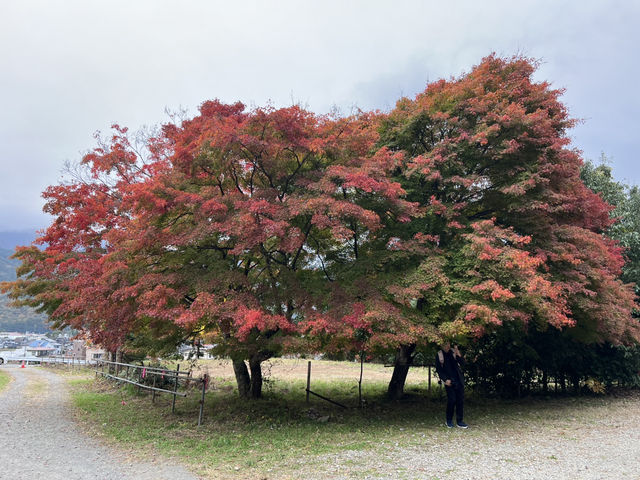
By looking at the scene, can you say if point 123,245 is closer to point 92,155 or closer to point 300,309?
point 300,309

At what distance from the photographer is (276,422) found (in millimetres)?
9172

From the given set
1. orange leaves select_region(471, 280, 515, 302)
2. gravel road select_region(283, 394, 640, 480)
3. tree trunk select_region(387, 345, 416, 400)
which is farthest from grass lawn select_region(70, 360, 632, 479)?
orange leaves select_region(471, 280, 515, 302)

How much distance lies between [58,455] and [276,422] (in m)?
4.20

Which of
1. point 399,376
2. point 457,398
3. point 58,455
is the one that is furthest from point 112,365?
point 457,398

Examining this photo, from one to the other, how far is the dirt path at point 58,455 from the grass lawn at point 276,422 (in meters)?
0.43

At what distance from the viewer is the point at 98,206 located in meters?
11.4

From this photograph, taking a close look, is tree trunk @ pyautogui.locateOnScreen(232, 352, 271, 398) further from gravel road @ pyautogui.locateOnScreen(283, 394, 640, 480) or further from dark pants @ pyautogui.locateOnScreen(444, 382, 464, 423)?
dark pants @ pyautogui.locateOnScreen(444, 382, 464, 423)

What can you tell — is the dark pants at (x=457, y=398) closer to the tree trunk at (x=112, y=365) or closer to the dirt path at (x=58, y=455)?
the dirt path at (x=58, y=455)

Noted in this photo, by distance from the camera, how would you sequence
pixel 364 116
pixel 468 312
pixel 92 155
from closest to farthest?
pixel 468 312 < pixel 364 116 < pixel 92 155

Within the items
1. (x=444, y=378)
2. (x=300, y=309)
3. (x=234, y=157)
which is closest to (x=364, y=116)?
(x=234, y=157)

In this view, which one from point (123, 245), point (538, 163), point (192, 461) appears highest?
point (538, 163)

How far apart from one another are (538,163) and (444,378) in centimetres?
524

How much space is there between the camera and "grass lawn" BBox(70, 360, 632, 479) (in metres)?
6.56

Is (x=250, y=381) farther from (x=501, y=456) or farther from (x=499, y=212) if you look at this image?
(x=499, y=212)
